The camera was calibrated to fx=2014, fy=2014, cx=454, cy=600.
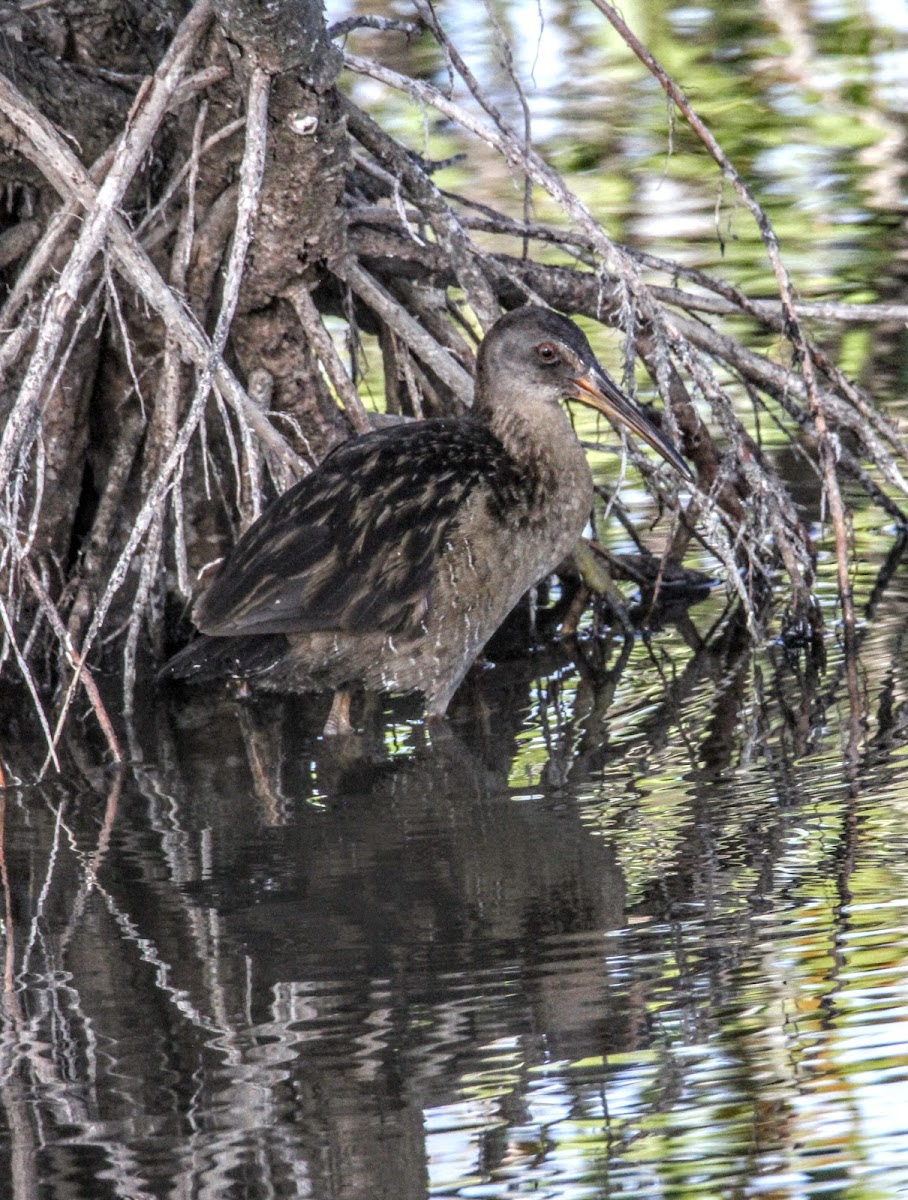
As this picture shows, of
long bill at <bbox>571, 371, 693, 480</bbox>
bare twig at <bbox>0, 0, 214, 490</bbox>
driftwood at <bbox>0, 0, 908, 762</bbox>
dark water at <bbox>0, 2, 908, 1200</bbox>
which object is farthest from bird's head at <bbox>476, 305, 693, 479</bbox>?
bare twig at <bbox>0, 0, 214, 490</bbox>

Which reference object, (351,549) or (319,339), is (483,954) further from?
(319,339)

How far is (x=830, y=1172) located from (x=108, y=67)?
4.37m

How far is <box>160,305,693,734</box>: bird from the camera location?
549cm

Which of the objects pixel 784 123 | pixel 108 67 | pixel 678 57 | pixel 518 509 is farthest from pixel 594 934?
pixel 678 57

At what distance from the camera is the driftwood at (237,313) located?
18.4 ft

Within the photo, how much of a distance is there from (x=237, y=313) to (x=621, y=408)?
1276mm

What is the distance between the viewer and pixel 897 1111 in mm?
3363

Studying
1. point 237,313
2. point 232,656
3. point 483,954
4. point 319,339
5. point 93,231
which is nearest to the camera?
point 483,954

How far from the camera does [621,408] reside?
593cm

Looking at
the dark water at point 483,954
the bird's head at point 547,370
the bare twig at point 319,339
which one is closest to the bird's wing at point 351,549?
the bird's head at point 547,370

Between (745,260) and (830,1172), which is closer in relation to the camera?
(830,1172)

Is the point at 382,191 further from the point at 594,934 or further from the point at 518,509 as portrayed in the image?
the point at 594,934

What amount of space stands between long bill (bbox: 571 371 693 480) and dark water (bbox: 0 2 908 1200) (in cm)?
69

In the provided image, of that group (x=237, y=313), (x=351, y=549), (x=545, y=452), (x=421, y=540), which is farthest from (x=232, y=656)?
(x=237, y=313)
